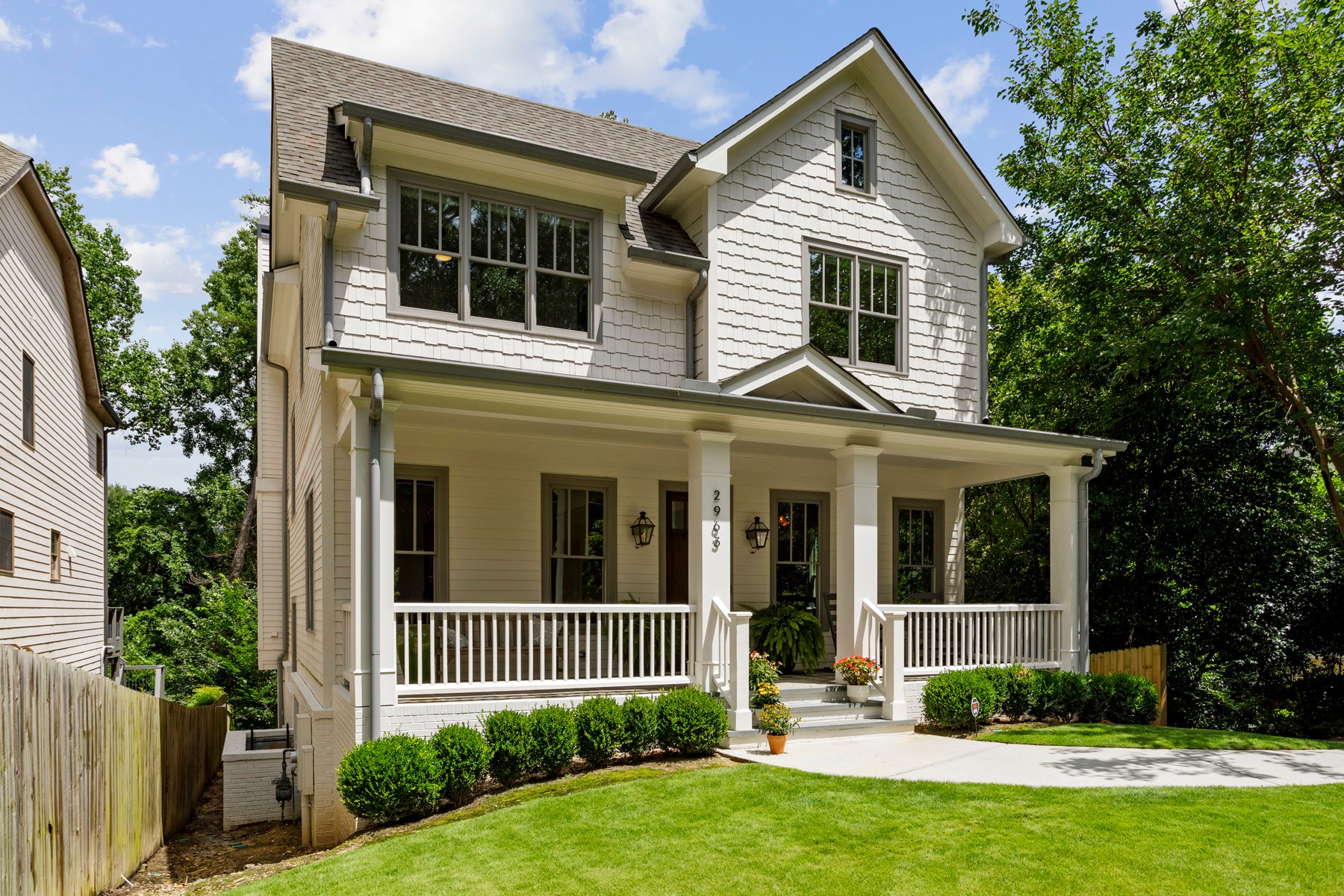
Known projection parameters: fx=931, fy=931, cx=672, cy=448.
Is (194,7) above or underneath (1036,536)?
above

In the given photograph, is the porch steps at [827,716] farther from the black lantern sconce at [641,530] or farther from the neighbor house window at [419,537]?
the neighbor house window at [419,537]

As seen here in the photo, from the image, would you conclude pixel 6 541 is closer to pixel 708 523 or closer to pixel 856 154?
pixel 708 523

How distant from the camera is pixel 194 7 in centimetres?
1102

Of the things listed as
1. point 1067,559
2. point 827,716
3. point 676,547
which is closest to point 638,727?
point 827,716

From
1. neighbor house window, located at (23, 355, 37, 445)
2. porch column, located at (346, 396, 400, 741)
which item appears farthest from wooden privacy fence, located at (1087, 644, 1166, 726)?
neighbor house window, located at (23, 355, 37, 445)

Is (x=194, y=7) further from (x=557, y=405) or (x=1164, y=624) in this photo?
(x=1164, y=624)

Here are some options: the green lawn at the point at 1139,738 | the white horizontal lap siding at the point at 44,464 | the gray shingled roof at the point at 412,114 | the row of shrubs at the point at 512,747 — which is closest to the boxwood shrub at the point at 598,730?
the row of shrubs at the point at 512,747

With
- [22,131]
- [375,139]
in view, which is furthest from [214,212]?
[375,139]

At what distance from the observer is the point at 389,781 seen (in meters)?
7.41

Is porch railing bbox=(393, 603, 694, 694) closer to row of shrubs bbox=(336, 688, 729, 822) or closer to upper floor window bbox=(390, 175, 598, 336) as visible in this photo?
row of shrubs bbox=(336, 688, 729, 822)

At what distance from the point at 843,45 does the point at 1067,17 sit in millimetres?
5450

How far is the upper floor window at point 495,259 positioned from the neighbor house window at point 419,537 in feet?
7.03

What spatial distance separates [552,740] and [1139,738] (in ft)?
21.0

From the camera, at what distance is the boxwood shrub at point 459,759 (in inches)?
305
